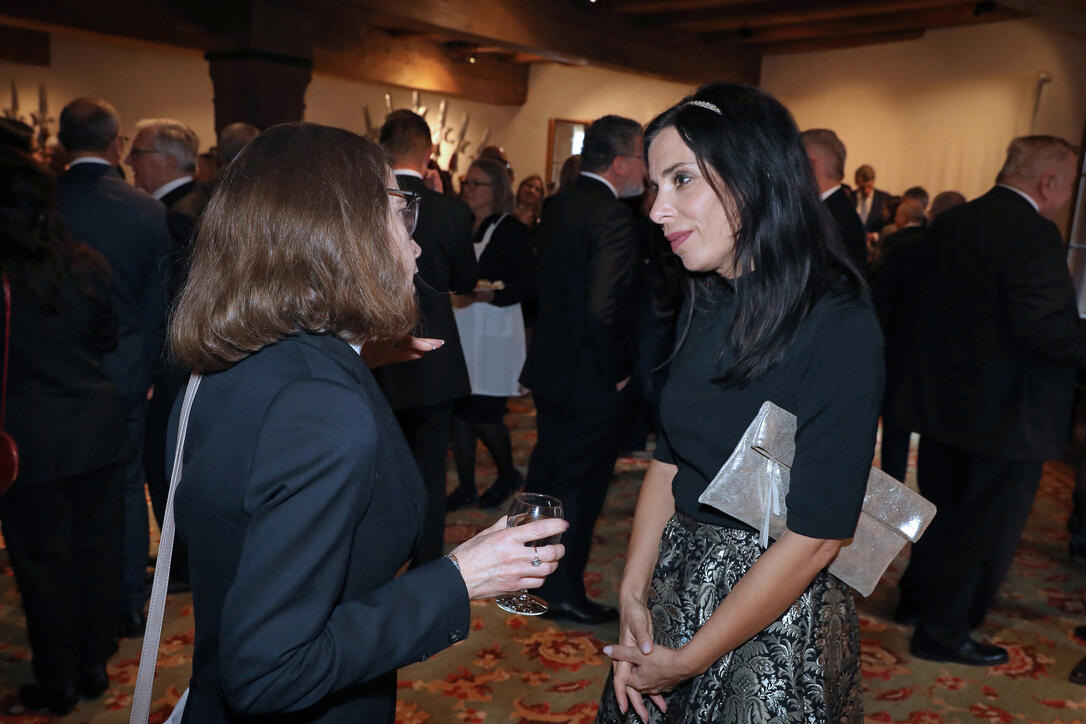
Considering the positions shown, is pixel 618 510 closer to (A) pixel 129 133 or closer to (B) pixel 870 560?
(B) pixel 870 560

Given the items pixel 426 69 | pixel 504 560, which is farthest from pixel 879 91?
pixel 504 560

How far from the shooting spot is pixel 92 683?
109 inches

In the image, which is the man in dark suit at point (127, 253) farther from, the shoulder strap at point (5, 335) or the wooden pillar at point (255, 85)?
the wooden pillar at point (255, 85)

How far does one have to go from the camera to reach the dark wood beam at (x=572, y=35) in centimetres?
712

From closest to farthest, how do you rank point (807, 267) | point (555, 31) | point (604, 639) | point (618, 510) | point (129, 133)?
1. point (807, 267)
2. point (604, 639)
3. point (618, 510)
4. point (555, 31)
5. point (129, 133)

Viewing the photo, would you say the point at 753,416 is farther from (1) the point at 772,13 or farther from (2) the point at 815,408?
(1) the point at 772,13

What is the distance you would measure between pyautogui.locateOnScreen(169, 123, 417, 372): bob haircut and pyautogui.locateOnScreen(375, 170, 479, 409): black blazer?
2170 millimetres

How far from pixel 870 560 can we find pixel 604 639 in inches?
79.5

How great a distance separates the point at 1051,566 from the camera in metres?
4.31

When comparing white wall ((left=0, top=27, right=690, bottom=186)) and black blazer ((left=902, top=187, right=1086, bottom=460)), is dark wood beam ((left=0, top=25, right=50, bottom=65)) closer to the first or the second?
white wall ((left=0, top=27, right=690, bottom=186))

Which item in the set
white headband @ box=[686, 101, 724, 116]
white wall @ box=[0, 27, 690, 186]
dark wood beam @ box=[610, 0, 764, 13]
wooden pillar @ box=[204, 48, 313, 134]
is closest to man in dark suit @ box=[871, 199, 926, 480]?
white headband @ box=[686, 101, 724, 116]

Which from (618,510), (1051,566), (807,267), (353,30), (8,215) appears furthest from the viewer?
(353,30)

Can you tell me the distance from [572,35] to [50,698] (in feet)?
23.5

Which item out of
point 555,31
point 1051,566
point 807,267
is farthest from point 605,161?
point 555,31
